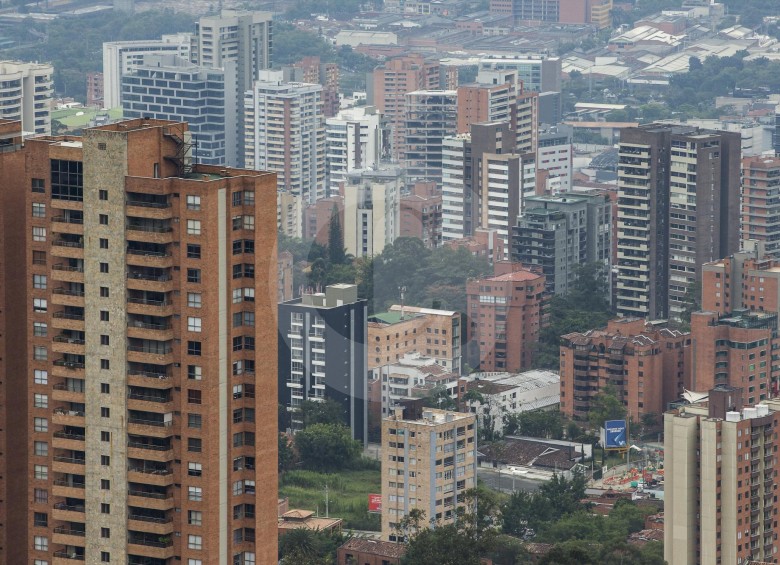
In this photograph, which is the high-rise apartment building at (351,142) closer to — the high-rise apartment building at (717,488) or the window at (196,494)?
the high-rise apartment building at (717,488)

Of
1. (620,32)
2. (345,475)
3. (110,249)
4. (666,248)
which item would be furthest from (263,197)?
(620,32)

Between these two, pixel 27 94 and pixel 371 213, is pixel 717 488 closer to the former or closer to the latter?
pixel 371 213

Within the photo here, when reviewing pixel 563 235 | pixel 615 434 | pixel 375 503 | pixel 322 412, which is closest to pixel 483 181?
pixel 563 235

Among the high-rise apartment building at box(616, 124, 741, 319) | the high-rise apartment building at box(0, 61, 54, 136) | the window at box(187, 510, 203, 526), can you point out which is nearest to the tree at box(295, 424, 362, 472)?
the high-rise apartment building at box(616, 124, 741, 319)

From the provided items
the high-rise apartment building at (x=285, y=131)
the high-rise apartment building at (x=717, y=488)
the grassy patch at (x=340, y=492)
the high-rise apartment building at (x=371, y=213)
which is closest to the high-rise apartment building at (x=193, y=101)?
the high-rise apartment building at (x=285, y=131)

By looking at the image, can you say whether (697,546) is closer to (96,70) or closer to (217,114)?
(217,114)

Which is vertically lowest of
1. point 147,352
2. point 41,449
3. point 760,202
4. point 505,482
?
point 505,482
